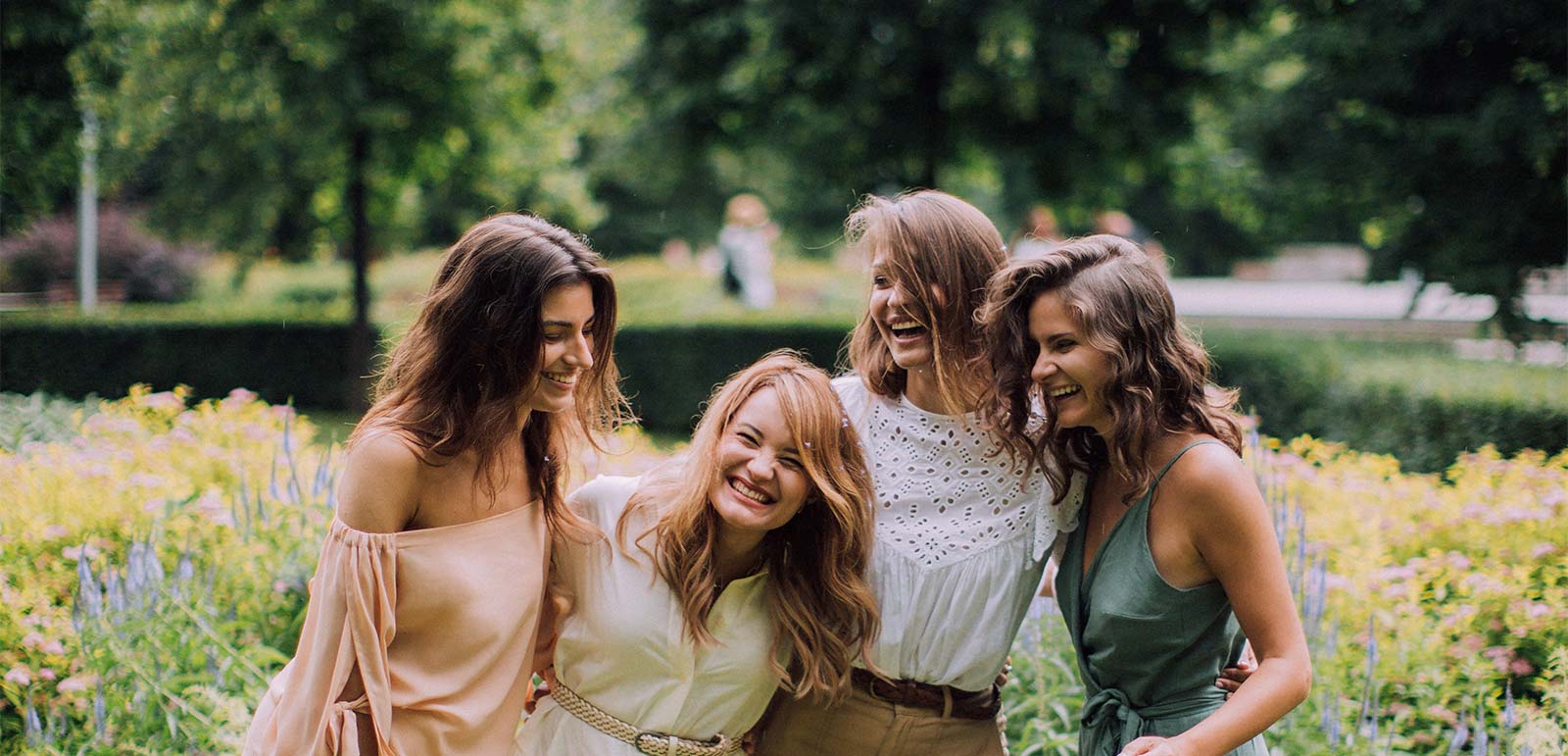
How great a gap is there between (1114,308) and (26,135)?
7471mm

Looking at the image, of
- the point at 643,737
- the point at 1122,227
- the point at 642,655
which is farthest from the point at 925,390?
the point at 1122,227

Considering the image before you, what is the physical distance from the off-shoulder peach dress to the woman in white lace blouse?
0.69m

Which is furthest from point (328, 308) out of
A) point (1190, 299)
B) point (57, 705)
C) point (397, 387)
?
point (1190, 299)

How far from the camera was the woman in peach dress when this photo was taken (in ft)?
7.70

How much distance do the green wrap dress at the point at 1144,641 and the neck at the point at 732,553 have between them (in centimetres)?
72

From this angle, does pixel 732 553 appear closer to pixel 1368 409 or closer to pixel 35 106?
pixel 1368 409

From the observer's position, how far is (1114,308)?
2336 mm

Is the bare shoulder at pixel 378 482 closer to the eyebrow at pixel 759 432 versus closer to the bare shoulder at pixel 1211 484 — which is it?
the eyebrow at pixel 759 432

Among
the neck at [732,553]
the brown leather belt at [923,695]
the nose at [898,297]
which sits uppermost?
the nose at [898,297]

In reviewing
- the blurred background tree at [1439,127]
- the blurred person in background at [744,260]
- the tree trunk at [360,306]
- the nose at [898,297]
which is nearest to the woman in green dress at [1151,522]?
the nose at [898,297]

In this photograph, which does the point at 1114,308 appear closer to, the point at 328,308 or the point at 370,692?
the point at 370,692

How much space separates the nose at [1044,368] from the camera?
2384 millimetres

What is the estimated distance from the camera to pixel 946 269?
9.08ft

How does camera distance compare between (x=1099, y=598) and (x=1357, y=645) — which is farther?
(x=1357, y=645)
